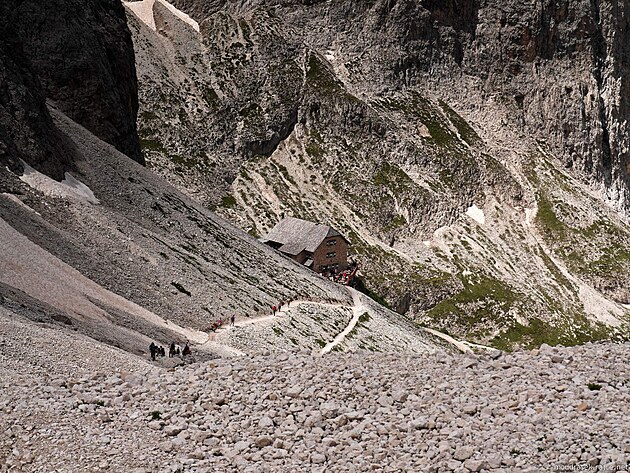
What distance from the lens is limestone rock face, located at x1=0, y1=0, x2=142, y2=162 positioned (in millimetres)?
75106

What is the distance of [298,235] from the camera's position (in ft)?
321

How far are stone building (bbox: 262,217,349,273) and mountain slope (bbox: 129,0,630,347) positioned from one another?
6.37 m

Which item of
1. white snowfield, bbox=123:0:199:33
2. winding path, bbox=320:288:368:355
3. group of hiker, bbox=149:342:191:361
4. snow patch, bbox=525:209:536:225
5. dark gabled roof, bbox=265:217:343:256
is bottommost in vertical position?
group of hiker, bbox=149:342:191:361

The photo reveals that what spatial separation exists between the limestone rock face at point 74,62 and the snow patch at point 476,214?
6778 cm

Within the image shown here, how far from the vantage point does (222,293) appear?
55906 mm

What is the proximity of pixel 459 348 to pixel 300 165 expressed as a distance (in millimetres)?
51656

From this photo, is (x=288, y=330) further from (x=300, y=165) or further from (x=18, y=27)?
(x=300, y=165)

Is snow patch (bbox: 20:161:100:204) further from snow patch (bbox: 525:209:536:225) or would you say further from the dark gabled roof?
snow patch (bbox: 525:209:536:225)

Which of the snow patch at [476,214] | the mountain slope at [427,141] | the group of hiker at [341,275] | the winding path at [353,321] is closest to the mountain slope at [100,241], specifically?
the winding path at [353,321]

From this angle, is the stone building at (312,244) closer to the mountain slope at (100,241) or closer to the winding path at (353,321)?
the winding path at (353,321)

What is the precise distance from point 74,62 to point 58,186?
91.8 feet

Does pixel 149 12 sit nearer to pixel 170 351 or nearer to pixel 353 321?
pixel 353 321

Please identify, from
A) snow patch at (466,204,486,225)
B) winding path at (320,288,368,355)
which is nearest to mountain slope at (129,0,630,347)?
snow patch at (466,204,486,225)

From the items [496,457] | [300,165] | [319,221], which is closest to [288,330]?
[496,457]
